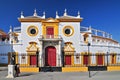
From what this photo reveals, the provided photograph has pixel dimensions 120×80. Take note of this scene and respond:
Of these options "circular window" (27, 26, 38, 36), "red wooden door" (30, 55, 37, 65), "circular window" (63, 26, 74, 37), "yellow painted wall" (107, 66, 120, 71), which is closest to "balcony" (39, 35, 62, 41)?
"circular window" (63, 26, 74, 37)

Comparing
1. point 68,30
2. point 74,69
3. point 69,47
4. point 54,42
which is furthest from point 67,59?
point 74,69

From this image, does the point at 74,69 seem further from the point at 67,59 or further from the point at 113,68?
the point at 67,59

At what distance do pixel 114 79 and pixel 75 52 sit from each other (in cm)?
2280

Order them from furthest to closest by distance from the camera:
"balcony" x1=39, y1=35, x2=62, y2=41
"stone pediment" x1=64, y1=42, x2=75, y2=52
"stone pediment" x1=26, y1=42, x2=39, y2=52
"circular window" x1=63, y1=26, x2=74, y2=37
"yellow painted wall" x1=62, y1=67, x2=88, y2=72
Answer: "circular window" x1=63, y1=26, x2=74, y2=37, "stone pediment" x1=64, y1=42, x2=75, y2=52, "stone pediment" x1=26, y1=42, x2=39, y2=52, "balcony" x1=39, y1=35, x2=62, y2=41, "yellow painted wall" x1=62, y1=67, x2=88, y2=72

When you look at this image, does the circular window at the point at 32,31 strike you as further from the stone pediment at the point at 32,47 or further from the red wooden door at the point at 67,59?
the red wooden door at the point at 67,59

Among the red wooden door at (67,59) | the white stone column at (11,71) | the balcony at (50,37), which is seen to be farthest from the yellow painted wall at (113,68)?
the balcony at (50,37)

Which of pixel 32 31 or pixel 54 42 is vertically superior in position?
pixel 32 31

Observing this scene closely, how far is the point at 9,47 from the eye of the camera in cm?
4381

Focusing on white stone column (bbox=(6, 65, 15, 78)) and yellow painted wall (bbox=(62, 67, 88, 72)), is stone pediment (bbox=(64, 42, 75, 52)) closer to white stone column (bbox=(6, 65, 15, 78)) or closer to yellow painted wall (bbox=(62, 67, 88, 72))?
yellow painted wall (bbox=(62, 67, 88, 72))

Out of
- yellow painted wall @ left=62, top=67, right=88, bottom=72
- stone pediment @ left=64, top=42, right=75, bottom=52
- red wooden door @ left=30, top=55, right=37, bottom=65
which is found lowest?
yellow painted wall @ left=62, top=67, right=88, bottom=72

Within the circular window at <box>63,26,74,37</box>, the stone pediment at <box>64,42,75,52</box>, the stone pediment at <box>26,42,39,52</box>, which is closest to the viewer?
the stone pediment at <box>26,42,39,52</box>

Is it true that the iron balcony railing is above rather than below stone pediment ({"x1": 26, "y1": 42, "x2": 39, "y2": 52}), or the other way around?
above

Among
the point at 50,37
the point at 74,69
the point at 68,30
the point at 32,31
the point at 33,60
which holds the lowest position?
the point at 74,69

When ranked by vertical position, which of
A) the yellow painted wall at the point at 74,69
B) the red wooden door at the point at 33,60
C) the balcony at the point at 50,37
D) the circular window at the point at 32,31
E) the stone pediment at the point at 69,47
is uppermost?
the circular window at the point at 32,31
